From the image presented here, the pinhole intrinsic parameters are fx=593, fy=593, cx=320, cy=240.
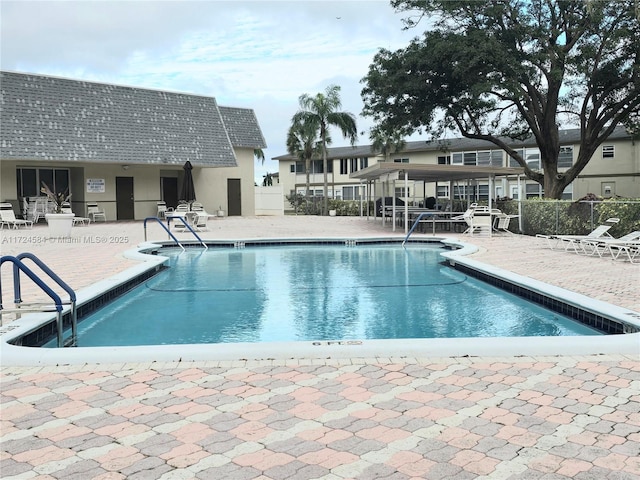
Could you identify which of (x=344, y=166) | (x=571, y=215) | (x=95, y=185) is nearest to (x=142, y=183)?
(x=95, y=185)

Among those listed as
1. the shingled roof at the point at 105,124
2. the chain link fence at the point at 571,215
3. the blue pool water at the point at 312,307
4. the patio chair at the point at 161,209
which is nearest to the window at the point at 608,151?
the chain link fence at the point at 571,215

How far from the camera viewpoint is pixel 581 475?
2801 mm

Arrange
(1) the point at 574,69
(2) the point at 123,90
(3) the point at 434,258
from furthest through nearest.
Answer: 1. (2) the point at 123,90
2. (1) the point at 574,69
3. (3) the point at 434,258

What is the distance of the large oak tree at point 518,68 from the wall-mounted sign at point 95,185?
A: 11.9m

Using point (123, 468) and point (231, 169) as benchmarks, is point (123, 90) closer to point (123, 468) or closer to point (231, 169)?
point (231, 169)

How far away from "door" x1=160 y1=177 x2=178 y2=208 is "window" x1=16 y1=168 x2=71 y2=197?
4554 millimetres

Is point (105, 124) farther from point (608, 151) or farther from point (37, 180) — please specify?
point (608, 151)

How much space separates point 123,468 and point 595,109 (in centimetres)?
2456

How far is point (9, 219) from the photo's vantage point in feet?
66.1

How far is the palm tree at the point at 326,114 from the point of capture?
37.2 m

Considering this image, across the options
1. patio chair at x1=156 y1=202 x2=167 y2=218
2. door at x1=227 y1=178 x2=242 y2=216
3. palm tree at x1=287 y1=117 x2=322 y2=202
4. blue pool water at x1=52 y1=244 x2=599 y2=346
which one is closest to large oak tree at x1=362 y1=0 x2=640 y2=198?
door at x1=227 y1=178 x2=242 y2=216

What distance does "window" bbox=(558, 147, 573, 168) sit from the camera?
3819cm

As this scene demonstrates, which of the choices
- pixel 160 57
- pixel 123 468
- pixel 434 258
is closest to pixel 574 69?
pixel 434 258

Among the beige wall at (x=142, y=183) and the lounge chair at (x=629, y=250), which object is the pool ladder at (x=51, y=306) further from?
the beige wall at (x=142, y=183)
